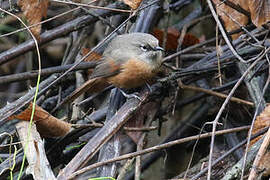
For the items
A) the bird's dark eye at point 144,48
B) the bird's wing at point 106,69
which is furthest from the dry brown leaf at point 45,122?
the bird's dark eye at point 144,48

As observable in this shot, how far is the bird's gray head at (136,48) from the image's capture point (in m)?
4.11

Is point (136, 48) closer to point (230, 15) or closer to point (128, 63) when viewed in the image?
point (128, 63)

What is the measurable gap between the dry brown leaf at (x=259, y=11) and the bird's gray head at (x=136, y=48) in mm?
1038

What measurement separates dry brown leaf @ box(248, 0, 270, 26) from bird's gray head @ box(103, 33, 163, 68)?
1038mm

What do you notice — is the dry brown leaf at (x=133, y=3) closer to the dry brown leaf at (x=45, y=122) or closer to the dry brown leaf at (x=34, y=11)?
the dry brown leaf at (x=34, y=11)

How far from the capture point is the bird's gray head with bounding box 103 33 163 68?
4.11m

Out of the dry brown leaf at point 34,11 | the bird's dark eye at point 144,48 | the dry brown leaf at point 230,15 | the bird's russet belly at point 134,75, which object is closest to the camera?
the dry brown leaf at point 230,15

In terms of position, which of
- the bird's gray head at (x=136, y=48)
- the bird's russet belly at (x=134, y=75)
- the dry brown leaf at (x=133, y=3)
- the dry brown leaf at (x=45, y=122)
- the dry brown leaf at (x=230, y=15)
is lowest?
the dry brown leaf at (x=45, y=122)

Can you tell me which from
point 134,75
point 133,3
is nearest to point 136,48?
point 134,75

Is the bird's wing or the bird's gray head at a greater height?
the bird's gray head

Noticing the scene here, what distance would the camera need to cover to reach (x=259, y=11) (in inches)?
131

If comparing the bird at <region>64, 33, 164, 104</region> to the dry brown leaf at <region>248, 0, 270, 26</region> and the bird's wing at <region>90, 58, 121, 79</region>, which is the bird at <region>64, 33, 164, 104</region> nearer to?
the bird's wing at <region>90, 58, 121, 79</region>

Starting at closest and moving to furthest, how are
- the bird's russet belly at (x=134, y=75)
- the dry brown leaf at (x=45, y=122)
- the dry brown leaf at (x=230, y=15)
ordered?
the dry brown leaf at (x=45, y=122) → the dry brown leaf at (x=230, y=15) → the bird's russet belly at (x=134, y=75)

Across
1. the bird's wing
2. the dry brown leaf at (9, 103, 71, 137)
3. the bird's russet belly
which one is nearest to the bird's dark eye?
the bird's russet belly
